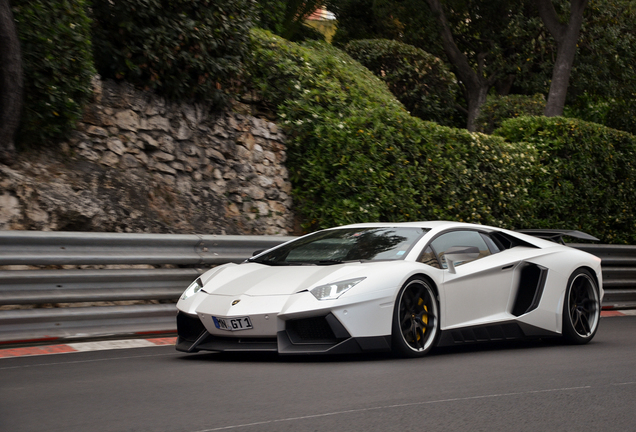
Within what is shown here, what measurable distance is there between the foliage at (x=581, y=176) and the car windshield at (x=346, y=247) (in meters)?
7.65

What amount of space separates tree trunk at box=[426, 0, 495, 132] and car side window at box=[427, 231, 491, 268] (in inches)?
628

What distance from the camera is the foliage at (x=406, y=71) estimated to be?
65.7ft

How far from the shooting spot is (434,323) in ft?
21.6

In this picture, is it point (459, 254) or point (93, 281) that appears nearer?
point (459, 254)

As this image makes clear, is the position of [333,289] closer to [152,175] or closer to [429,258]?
[429,258]

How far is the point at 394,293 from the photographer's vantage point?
6.20 meters

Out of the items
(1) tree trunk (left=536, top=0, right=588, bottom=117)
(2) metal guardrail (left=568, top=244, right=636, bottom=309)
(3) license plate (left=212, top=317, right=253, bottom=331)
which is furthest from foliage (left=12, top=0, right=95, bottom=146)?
(1) tree trunk (left=536, top=0, right=588, bottom=117)

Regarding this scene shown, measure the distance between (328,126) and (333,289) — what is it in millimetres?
5822

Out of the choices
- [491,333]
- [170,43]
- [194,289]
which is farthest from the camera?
[170,43]

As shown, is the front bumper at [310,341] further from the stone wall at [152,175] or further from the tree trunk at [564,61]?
the tree trunk at [564,61]

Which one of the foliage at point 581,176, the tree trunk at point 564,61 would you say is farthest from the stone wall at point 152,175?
the tree trunk at point 564,61

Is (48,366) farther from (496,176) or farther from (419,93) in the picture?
(419,93)

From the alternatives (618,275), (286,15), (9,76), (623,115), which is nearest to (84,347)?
(9,76)

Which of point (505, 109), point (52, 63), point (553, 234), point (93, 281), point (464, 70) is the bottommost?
point (93, 281)
